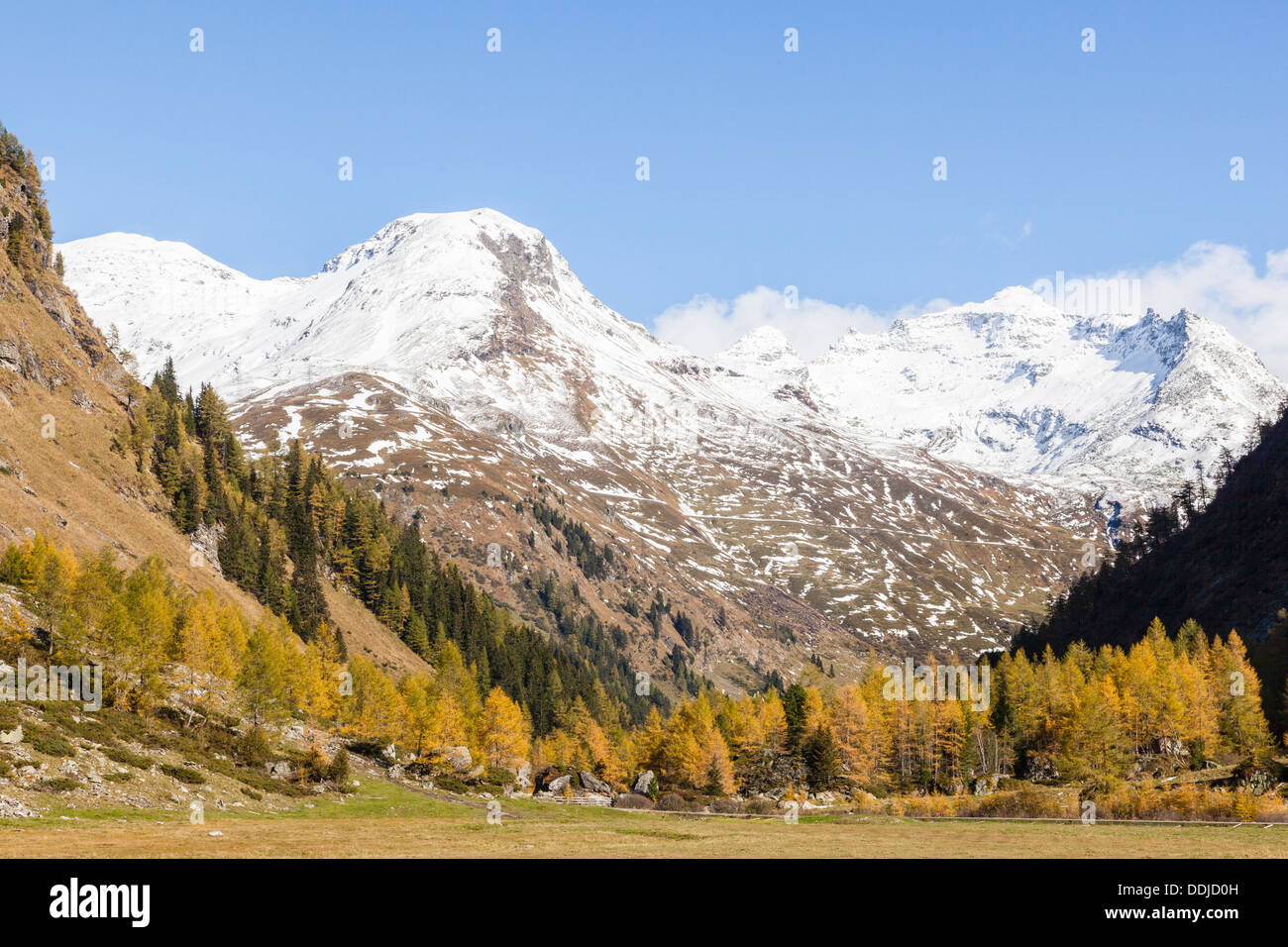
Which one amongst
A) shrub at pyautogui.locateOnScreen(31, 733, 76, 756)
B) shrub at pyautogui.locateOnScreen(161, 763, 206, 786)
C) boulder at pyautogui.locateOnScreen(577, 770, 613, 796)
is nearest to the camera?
shrub at pyautogui.locateOnScreen(31, 733, 76, 756)

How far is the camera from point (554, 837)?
172ft

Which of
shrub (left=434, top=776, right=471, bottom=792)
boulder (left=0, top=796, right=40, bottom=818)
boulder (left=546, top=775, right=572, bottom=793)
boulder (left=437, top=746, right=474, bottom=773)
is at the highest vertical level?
boulder (left=0, top=796, right=40, bottom=818)

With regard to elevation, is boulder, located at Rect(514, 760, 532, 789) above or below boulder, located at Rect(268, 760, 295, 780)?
below

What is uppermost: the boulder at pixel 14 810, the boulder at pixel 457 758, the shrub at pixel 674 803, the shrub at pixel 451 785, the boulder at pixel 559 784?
the boulder at pixel 14 810

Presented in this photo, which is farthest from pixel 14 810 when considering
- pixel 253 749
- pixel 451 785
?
pixel 451 785

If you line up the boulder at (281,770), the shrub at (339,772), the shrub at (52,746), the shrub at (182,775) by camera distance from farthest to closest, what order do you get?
the shrub at (339,772), the boulder at (281,770), the shrub at (182,775), the shrub at (52,746)

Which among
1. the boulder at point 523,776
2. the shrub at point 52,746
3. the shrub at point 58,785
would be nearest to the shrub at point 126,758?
the shrub at point 52,746

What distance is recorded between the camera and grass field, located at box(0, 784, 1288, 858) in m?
38.1

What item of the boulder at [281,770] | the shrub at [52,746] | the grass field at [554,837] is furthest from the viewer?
the boulder at [281,770]

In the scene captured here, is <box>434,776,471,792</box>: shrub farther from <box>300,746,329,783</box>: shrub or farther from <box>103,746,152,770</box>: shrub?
<box>103,746,152,770</box>: shrub

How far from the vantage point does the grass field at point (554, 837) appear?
38094mm

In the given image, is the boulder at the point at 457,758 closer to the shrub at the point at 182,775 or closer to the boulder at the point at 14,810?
the shrub at the point at 182,775

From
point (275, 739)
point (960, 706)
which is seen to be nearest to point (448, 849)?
point (275, 739)

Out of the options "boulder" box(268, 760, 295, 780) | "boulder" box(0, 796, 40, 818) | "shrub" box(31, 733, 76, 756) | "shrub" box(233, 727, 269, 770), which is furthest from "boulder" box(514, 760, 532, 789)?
"boulder" box(0, 796, 40, 818)
